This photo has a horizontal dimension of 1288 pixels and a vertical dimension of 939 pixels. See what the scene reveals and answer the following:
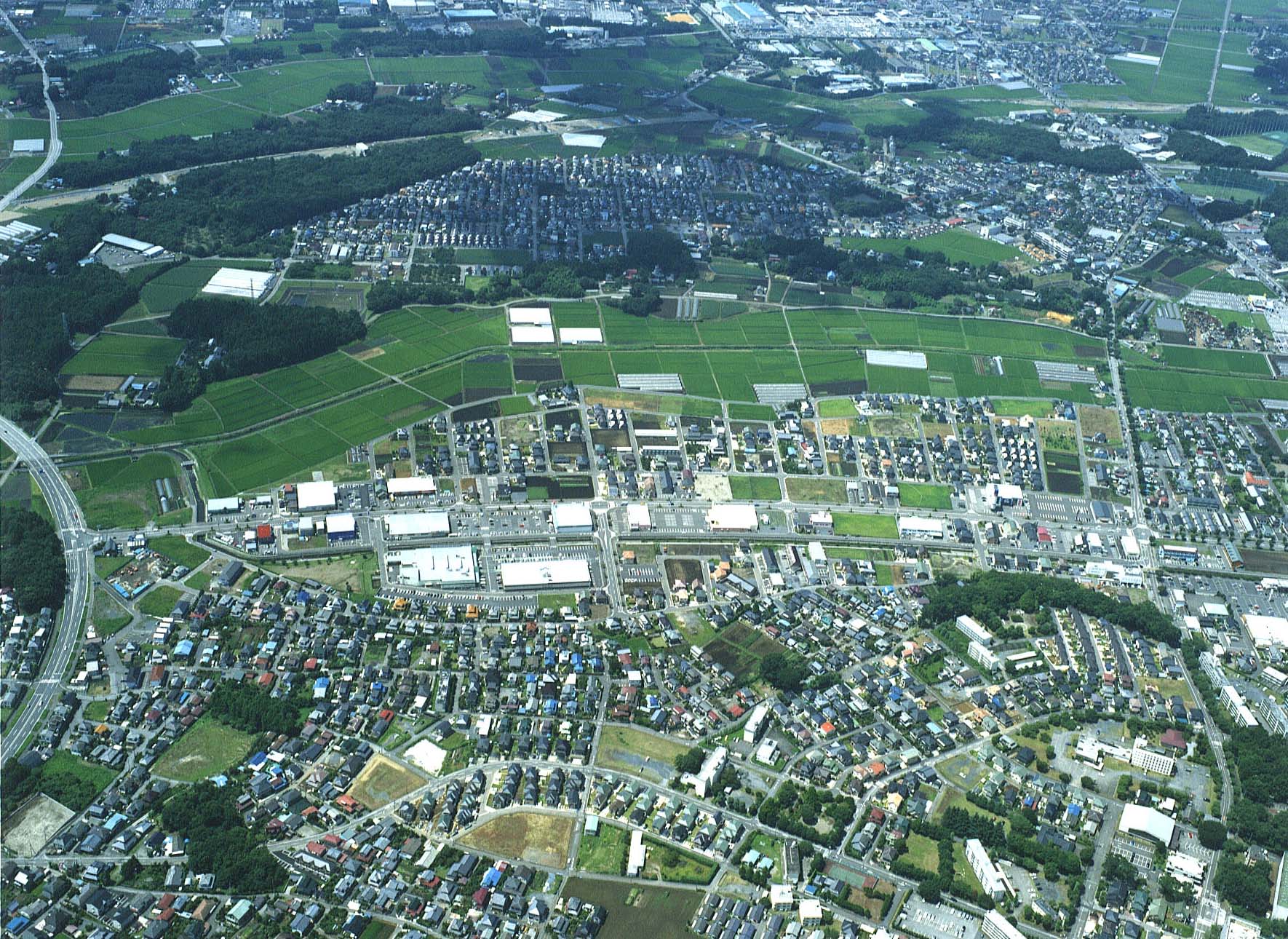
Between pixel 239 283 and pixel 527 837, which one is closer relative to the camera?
pixel 527 837

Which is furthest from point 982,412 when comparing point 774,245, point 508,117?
point 508,117

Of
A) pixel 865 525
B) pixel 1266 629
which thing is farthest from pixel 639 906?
pixel 1266 629

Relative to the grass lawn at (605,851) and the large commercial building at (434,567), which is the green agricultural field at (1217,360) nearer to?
the large commercial building at (434,567)

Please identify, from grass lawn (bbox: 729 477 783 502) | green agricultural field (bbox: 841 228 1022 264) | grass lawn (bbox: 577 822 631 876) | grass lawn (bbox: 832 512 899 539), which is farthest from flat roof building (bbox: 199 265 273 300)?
grass lawn (bbox: 577 822 631 876)

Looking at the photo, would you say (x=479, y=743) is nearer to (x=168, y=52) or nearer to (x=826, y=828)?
(x=826, y=828)

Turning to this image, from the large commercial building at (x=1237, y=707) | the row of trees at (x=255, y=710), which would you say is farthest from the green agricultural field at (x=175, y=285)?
the large commercial building at (x=1237, y=707)

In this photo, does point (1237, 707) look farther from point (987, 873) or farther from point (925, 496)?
point (925, 496)
